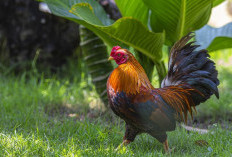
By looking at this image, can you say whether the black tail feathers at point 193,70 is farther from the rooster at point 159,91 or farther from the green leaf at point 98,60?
the green leaf at point 98,60

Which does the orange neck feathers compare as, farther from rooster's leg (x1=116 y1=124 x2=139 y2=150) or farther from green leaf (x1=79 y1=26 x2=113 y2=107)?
green leaf (x1=79 y1=26 x2=113 y2=107)

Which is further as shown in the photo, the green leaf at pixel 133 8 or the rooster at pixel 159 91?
the green leaf at pixel 133 8

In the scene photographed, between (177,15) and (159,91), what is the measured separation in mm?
975

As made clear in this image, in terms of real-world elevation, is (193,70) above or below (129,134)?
above

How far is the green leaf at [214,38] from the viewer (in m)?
3.81

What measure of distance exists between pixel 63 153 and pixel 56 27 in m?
3.64

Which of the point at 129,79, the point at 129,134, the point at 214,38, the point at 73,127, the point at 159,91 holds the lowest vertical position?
the point at 73,127

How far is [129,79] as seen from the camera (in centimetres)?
305

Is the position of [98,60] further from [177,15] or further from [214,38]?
[214,38]

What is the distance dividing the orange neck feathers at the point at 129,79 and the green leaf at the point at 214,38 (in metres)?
1.09

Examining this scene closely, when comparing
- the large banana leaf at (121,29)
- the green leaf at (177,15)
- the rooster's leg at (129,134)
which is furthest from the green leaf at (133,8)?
the rooster's leg at (129,134)

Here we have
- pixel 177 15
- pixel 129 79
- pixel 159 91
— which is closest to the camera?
pixel 129 79

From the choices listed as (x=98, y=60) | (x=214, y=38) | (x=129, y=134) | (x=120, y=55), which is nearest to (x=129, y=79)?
(x=120, y=55)

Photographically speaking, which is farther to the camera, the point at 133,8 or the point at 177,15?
the point at 133,8
